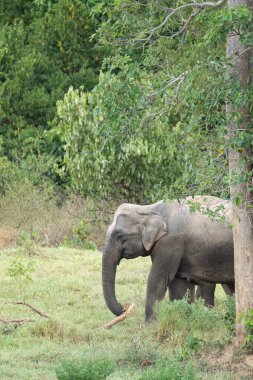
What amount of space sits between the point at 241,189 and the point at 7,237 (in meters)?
11.5

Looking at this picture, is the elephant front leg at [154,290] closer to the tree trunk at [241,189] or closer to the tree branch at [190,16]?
the tree trunk at [241,189]

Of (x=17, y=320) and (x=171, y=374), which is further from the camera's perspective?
(x=17, y=320)

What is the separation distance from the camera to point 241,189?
36.8 feet

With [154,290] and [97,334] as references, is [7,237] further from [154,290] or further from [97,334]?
[97,334]

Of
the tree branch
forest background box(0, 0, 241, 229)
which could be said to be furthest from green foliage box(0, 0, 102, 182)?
the tree branch

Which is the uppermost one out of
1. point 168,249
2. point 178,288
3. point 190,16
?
point 190,16

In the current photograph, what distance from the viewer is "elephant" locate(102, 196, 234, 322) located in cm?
1377

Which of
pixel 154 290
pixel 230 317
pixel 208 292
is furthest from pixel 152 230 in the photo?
pixel 230 317

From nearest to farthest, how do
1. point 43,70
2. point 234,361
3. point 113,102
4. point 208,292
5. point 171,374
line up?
point 171,374, point 113,102, point 234,361, point 208,292, point 43,70

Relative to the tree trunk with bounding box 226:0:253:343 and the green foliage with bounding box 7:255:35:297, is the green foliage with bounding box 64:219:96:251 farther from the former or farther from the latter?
the tree trunk with bounding box 226:0:253:343

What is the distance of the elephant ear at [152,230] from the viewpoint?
13781 mm

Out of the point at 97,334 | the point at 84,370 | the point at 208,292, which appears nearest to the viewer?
the point at 84,370

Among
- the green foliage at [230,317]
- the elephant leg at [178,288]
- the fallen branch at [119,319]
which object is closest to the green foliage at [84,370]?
the green foliage at [230,317]

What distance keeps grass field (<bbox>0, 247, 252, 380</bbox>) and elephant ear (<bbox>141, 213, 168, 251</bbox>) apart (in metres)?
0.96
